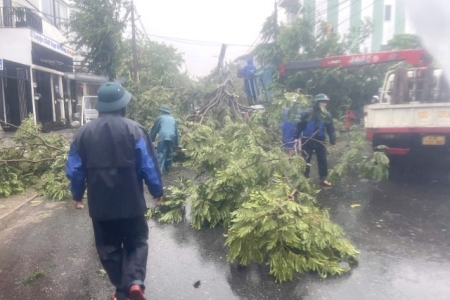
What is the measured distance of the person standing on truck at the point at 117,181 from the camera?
135 inches

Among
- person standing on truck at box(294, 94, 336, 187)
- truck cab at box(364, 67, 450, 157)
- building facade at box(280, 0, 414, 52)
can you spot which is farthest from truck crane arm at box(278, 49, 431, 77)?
building facade at box(280, 0, 414, 52)

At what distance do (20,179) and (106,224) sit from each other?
17.8 ft

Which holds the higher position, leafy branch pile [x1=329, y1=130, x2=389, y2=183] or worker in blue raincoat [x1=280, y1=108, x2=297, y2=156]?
worker in blue raincoat [x1=280, y1=108, x2=297, y2=156]

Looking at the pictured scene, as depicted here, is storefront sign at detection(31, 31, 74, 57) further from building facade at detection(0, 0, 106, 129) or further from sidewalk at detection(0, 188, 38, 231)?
sidewalk at detection(0, 188, 38, 231)

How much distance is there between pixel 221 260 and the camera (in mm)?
4699

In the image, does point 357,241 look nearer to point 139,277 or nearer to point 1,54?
point 139,277

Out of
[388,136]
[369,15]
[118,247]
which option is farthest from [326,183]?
[369,15]

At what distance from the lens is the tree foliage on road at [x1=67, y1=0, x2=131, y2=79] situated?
50.2 ft

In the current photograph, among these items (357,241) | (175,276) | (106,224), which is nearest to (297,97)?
(357,241)

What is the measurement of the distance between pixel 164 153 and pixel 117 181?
18.6 ft

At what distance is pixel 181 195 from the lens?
21.0 feet

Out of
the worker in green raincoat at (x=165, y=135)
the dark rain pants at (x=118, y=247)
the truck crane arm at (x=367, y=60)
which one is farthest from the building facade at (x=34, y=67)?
the dark rain pants at (x=118, y=247)

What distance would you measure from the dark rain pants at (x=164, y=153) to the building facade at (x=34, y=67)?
9.55 meters

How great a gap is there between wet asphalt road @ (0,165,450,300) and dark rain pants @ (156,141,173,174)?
2.68 metres
